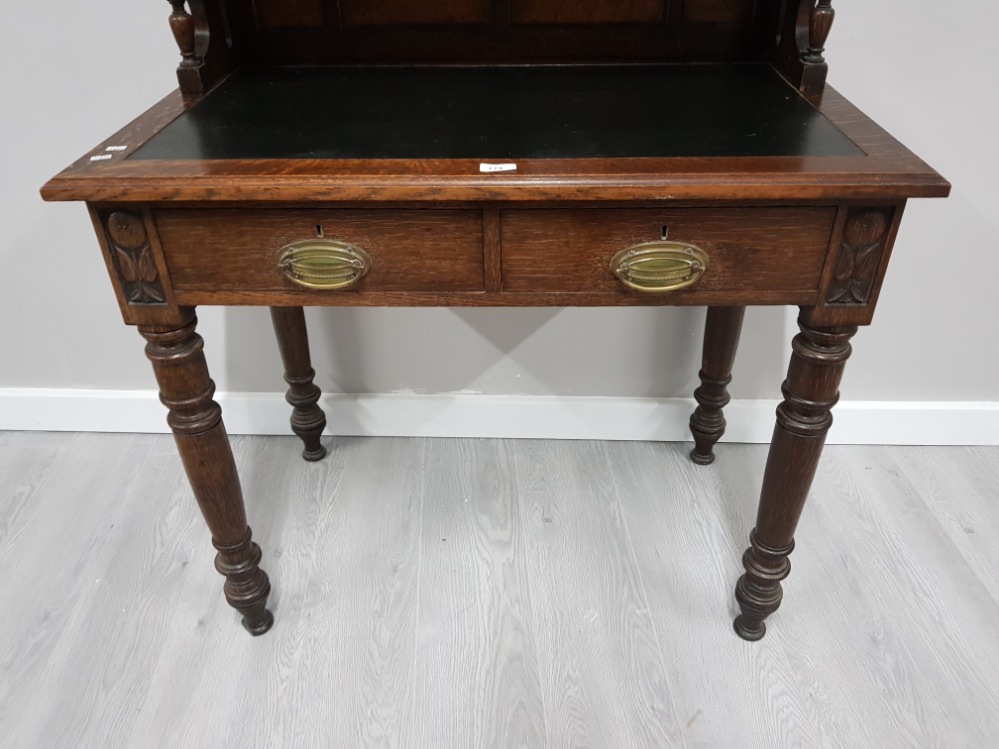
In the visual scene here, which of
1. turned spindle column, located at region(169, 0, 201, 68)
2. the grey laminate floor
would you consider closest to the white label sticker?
turned spindle column, located at region(169, 0, 201, 68)

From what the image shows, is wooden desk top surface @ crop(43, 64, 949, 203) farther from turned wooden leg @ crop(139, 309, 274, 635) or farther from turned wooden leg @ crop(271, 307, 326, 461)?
turned wooden leg @ crop(271, 307, 326, 461)

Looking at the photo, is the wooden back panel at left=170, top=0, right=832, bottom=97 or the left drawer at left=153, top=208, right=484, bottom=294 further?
the wooden back panel at left=170, top=0, right=832, bottom=97

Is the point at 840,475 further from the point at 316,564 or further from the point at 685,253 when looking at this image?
the point at 316,564

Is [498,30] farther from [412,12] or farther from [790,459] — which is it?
[790,459]

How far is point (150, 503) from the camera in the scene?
168 centimetres

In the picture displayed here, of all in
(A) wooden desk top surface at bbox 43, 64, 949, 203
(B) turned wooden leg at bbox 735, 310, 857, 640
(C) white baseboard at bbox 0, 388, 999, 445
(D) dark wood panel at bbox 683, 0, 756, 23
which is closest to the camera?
(A) wooden desk top surface at bbox 43, 64, 949, 203

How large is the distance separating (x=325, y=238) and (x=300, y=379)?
759mm

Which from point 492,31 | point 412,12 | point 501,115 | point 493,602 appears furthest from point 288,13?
point 493,602

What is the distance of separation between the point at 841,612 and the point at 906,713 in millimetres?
205

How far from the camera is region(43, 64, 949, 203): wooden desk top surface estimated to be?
2.84ft

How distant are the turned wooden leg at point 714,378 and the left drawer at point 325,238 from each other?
727 mm

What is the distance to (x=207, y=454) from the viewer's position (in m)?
1.14

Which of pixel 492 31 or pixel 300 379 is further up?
pixel 492 31

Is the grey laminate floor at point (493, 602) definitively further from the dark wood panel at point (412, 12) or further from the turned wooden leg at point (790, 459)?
the dark wood panel at point (412, 12)
